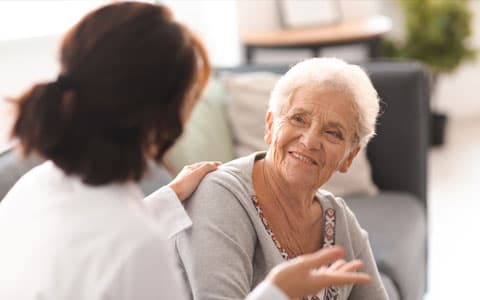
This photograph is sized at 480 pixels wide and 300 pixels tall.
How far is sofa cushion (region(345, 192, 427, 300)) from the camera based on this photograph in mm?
2178

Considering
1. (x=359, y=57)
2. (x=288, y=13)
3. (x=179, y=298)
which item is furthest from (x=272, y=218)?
(x=288, y=13)

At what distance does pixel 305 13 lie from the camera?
4348mm

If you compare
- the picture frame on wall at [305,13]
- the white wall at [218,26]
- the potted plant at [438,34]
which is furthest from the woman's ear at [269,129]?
the potted plant at [438,34]

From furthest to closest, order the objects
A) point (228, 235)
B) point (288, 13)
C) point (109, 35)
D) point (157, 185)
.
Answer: point (288, 13), point (157, 185), point (228, 235), point (109, 35)

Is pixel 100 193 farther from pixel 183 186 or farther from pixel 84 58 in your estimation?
pixel 183 186

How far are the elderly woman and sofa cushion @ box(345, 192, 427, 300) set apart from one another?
0.52 meters

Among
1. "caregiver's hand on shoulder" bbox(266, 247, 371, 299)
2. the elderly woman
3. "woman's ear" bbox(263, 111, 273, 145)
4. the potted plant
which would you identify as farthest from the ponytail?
the potted plant

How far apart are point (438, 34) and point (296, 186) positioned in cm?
337

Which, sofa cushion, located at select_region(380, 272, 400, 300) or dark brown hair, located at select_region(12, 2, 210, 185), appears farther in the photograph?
sofa cushion, located at select_region(380, 272, 400, 300)

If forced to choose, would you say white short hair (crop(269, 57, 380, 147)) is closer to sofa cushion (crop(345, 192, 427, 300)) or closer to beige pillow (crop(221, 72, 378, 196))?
sofa cushion (crop(345, 192, 427, 300))

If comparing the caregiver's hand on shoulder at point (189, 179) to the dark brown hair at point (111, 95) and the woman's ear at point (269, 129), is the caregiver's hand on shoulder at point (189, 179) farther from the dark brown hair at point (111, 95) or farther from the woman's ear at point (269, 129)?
the dark brown hair at point (111, 95)

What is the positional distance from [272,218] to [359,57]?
251cm

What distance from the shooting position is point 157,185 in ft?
6.79

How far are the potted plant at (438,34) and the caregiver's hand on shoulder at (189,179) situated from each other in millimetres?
3358
